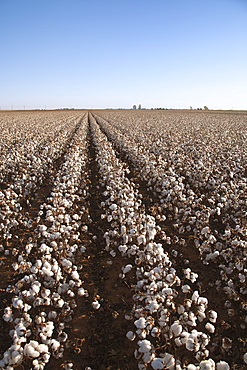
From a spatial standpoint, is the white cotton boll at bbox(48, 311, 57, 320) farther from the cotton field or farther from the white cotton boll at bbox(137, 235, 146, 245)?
the white cotton boll at bbox(137, 235, 146, 245)

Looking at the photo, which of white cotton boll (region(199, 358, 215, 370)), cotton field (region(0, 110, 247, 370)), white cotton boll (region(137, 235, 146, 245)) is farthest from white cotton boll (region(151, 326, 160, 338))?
white cotton boll (region(137, 235, 146, 245))

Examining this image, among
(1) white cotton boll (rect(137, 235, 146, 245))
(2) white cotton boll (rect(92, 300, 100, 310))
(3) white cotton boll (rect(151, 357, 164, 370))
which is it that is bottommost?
(2) white cotton boll (rect(92, 300, 100, 310))

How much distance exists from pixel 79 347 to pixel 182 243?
290 centimetres

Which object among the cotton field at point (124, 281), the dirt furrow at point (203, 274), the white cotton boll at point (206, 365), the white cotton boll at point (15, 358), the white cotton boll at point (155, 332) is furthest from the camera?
the dirt furrow at point (203, 274)

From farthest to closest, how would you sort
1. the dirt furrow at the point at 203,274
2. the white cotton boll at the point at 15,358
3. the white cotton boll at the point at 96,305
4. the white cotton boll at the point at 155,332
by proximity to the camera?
the white cotton boll at the point at 96,305
the dirt furrow at the point at 203,274
the white cotton boll at the point at 155,332
the white cotton boll at the point at 15,358

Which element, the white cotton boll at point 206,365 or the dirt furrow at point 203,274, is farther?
the dirt furrow at point 203,274

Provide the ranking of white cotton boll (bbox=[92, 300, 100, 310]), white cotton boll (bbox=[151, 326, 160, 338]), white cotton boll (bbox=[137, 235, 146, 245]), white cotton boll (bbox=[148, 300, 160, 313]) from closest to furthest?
white cotton boll (bbox=[151, 326, 160, 338]) → white cotton boll (bbox=[148, 300, 160, 313]) → white cotton boll (bbox=[92, 300, 100, 310]) → white cotton boll (bbox=[137, 235, 146, 245])

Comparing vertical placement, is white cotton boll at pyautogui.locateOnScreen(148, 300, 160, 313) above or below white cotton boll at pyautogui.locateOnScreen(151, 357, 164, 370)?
above

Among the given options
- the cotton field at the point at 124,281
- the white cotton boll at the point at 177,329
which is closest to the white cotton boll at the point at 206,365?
the cotton field at the point at 124,281

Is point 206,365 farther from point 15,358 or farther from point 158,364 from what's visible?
point 15,358

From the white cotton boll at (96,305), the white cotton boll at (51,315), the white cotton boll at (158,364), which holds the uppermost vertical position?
the white cotton boll at (158,364)

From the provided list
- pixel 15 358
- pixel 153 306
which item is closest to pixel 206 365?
pixel 153 306

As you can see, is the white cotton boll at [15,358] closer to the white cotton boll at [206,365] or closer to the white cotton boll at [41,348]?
the white cotton boll at [41,348]

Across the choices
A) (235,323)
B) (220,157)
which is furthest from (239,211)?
(220,157)
